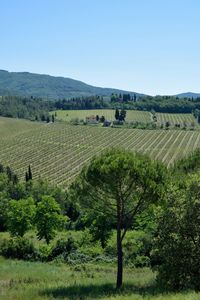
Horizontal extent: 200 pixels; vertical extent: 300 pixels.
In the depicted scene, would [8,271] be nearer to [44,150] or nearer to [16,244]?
[16,244]

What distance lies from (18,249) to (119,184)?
1839 cm

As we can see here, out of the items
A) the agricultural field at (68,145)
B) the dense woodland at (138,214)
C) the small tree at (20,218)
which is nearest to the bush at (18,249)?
the dense woodland at (138,214)

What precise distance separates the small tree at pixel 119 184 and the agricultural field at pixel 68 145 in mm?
68656

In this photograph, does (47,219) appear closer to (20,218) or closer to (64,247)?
(20,218)

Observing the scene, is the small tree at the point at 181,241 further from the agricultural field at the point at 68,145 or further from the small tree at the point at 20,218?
the agricultural field at the point at 68,145

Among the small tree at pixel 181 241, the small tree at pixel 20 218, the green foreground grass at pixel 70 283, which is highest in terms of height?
the small tree at pixel 181 241

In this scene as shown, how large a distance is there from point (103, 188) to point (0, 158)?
97.9 m

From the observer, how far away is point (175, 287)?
20828mm

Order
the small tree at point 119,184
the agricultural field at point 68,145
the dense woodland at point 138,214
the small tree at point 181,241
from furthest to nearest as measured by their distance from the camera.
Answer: the agricultural field at point 68,145
the small tree at point 119,184
the dense woodland at point 138,214
the small tree at point 181,241

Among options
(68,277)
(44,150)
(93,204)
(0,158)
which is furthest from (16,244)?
(44,150)

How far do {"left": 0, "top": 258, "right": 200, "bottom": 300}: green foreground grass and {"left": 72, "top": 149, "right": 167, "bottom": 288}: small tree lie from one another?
6.10 feet

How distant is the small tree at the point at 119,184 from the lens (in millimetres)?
24953

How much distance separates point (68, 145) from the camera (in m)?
142

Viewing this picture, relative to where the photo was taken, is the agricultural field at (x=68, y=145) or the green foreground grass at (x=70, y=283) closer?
the green foreground grass at (x=70, y=283)
